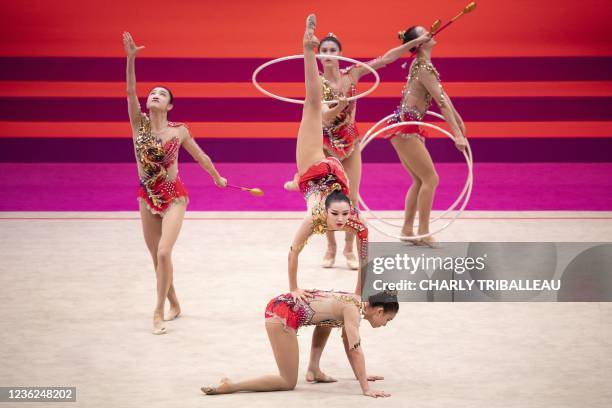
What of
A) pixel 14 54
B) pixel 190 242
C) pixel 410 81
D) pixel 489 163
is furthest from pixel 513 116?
pixel 14 54

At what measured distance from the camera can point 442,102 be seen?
6676 mm

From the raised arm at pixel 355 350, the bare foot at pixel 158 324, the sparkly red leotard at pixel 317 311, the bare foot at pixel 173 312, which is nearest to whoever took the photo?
the raised arm at pixel 355 350

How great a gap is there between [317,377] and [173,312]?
138cm

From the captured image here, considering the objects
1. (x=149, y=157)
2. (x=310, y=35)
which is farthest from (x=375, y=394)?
(x=149, y=157)

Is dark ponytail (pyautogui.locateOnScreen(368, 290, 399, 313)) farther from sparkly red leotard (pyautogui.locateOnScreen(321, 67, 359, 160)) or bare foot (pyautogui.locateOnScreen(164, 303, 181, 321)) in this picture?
sparkly red leotard (pyautogui.locateOnScreen(321, 67, 359, 160))

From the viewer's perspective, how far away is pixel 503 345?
15.9ft

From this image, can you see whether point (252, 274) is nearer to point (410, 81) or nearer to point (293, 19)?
point (410, 81)

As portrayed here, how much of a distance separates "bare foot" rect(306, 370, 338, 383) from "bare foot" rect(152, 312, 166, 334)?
111 centimetres

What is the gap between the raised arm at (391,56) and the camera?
6.27 metres

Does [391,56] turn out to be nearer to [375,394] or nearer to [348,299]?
[348,299]

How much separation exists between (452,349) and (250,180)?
4.78 metres

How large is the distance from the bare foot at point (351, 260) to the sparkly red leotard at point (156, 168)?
1.62 meters

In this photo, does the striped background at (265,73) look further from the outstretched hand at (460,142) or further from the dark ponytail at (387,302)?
the dark ponytail at (387,302)

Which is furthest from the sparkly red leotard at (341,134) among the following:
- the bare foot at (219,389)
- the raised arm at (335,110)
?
the bare foot at (219,389)
